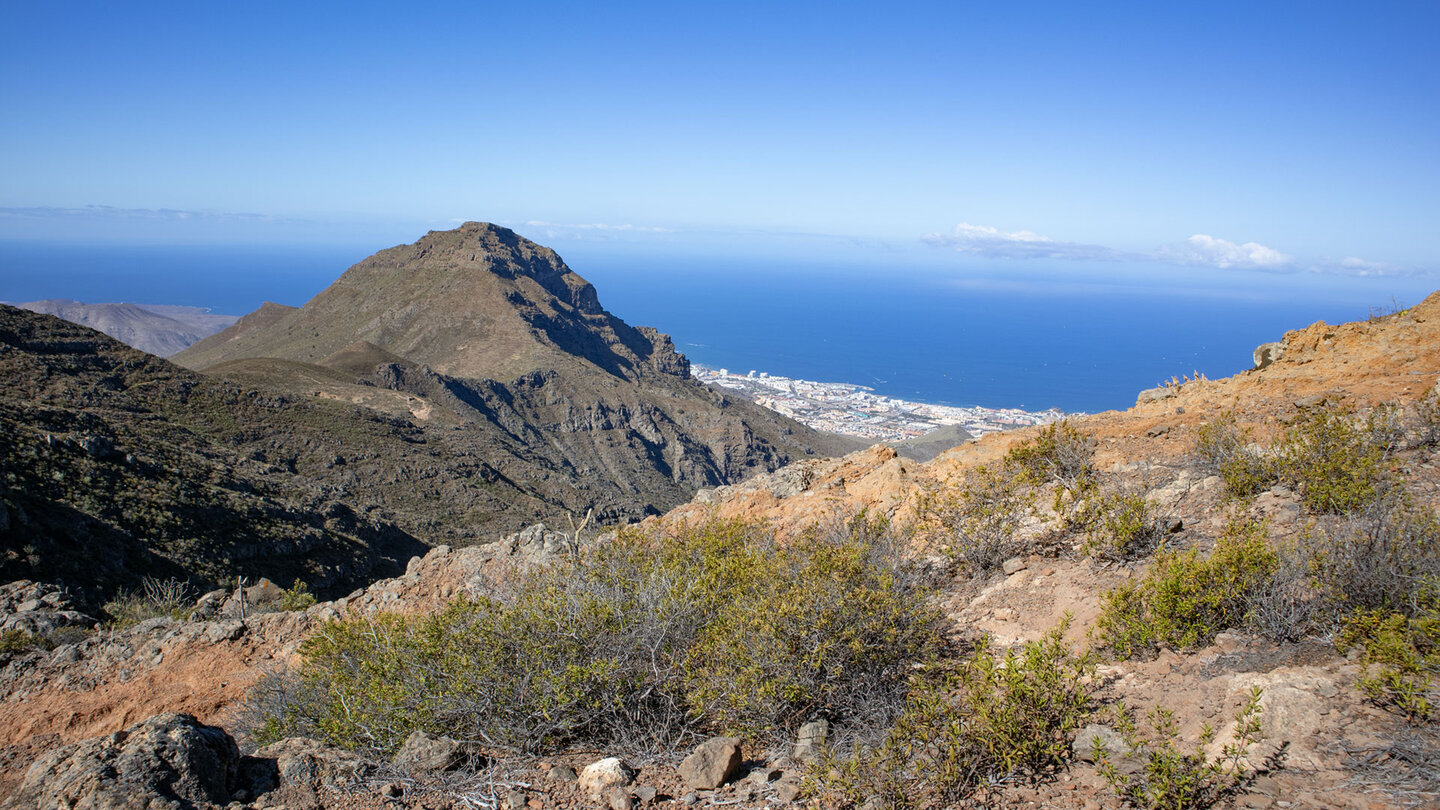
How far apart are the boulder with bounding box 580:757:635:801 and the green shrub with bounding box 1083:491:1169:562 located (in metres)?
4.36

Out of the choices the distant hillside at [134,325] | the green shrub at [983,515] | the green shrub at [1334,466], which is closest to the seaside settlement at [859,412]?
the green shrub at [983,515]

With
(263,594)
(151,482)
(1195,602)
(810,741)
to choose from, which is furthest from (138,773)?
(151,482)

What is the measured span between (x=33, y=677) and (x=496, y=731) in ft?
21.3

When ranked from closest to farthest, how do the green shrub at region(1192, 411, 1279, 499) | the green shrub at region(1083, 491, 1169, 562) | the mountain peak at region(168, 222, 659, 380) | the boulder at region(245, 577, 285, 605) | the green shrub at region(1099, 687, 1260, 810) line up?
the green shrub at region(1099, 687, 1260, 810)
the green shrub at region(1083, 491, 1169, 562)
the green shrub at region(1192, 411, 1279, 499)
the boulder at region(245, 577, 285, 605)
the mountain peak at region(168, 222, 659, 380)

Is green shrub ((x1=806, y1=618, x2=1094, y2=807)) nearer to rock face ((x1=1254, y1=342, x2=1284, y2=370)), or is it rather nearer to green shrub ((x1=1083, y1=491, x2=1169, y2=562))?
green shrub ((x1=1083, y1=491, x2=1169, y2=562))

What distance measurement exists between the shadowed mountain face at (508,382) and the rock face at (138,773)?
22.5 m

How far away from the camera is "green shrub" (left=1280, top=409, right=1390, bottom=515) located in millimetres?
5359

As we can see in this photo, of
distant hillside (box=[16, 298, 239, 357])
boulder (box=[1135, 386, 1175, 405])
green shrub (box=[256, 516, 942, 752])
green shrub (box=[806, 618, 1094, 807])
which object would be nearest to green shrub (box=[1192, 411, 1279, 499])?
boulder (box=[1135, 386, 1175, 405])

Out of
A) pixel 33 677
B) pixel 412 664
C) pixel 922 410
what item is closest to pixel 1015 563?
pixel 412 664

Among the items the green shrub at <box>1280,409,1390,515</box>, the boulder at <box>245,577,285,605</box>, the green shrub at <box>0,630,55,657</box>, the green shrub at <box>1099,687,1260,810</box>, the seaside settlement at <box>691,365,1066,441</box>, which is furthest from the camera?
the seaside settlement at <box>691,365,1066,441</box>

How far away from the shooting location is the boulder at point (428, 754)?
416cm

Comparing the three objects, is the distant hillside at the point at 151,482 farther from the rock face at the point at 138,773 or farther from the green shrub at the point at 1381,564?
the green shrub at the point at 1381,564

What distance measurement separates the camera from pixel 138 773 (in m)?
3.62

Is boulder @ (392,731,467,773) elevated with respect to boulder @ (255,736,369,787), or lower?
elevated
